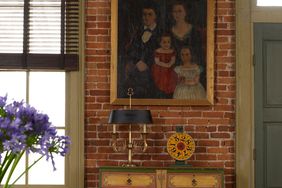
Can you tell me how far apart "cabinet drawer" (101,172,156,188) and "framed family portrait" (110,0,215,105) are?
79 cm

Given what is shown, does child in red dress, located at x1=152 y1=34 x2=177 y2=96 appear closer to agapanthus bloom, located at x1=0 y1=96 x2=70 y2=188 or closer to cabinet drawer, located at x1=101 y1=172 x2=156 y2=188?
cabinet drawer, located at x1=101 y1=172 x2=156 y2=188

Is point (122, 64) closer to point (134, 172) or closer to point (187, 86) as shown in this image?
point (187, 86)

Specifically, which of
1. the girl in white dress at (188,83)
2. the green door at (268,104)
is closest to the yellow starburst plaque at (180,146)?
the girl in white dress at (188,83)

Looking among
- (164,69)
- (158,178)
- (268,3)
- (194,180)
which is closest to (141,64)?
(164,69)

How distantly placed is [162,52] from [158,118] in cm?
67

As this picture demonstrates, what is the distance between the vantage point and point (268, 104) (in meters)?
5.73

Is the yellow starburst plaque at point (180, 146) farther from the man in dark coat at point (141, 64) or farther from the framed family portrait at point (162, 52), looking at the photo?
the man in dark coat at point (141, 64)

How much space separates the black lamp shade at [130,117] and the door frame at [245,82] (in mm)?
1026

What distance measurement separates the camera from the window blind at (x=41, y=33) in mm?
5676

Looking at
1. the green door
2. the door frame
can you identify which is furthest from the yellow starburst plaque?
the green door

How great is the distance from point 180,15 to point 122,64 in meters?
0.78

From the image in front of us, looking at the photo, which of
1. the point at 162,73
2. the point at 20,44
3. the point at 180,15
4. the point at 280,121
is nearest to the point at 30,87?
the point at 20,44

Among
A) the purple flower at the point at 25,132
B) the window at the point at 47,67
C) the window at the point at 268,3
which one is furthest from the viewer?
the window at the point at 268,3

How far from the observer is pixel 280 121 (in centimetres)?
570
